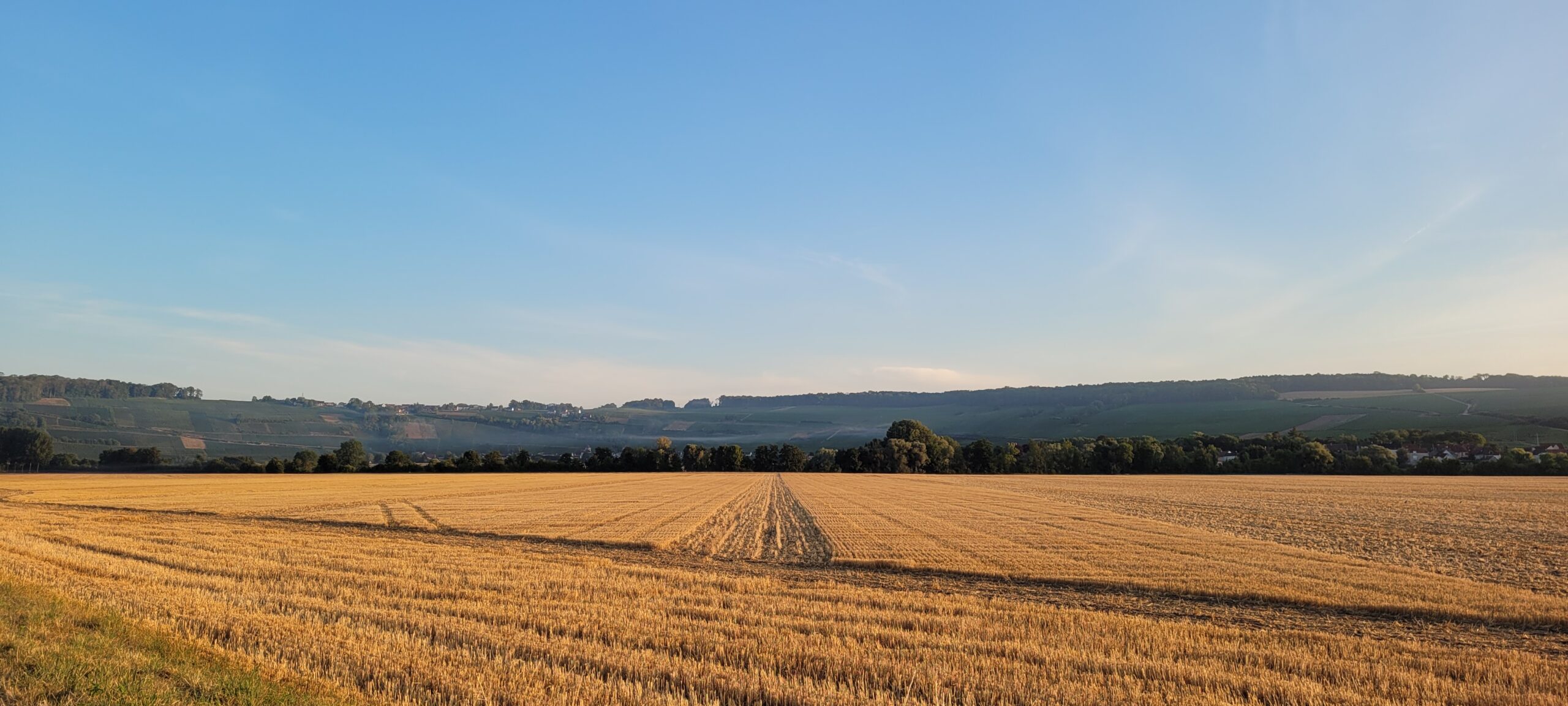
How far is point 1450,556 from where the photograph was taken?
2303 centimetres

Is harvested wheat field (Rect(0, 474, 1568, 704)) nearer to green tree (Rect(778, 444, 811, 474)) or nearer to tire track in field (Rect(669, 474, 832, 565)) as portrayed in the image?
tire track in field (Rect(669, 474, 832, 565))

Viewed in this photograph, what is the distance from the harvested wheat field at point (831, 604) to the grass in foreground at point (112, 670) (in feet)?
1.41

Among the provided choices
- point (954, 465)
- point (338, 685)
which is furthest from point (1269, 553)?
point (954, 465)

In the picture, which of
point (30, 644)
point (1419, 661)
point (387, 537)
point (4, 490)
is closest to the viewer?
point (30, 644)

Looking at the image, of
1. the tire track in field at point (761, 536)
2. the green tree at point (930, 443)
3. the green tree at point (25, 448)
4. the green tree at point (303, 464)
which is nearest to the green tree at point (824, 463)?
the green tree at point (930, 443)

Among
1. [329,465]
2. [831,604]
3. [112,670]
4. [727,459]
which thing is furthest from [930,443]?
[112,670]

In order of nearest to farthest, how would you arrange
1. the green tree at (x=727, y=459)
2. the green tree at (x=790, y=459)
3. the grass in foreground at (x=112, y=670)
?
the grass in foreground at (x=112, y=670) → the green tree at (x=727, y=459) → the green tree at (x=790, y=459)

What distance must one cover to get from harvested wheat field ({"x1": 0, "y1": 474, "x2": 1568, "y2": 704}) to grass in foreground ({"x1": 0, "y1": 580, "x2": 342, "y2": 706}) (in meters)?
0.43

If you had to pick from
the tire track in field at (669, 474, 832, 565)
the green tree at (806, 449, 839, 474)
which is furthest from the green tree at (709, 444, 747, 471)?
the tire track in field at (669, 474, 832, 565)

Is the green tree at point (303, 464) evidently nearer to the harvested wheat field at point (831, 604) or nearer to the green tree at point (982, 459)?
the harvested wheat field at point (831, 604)

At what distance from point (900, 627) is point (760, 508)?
1321 inches

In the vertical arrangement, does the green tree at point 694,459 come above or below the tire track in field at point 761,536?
below

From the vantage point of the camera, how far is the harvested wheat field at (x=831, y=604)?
870cm

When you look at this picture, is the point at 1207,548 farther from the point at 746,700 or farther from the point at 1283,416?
the point at 1283,416
